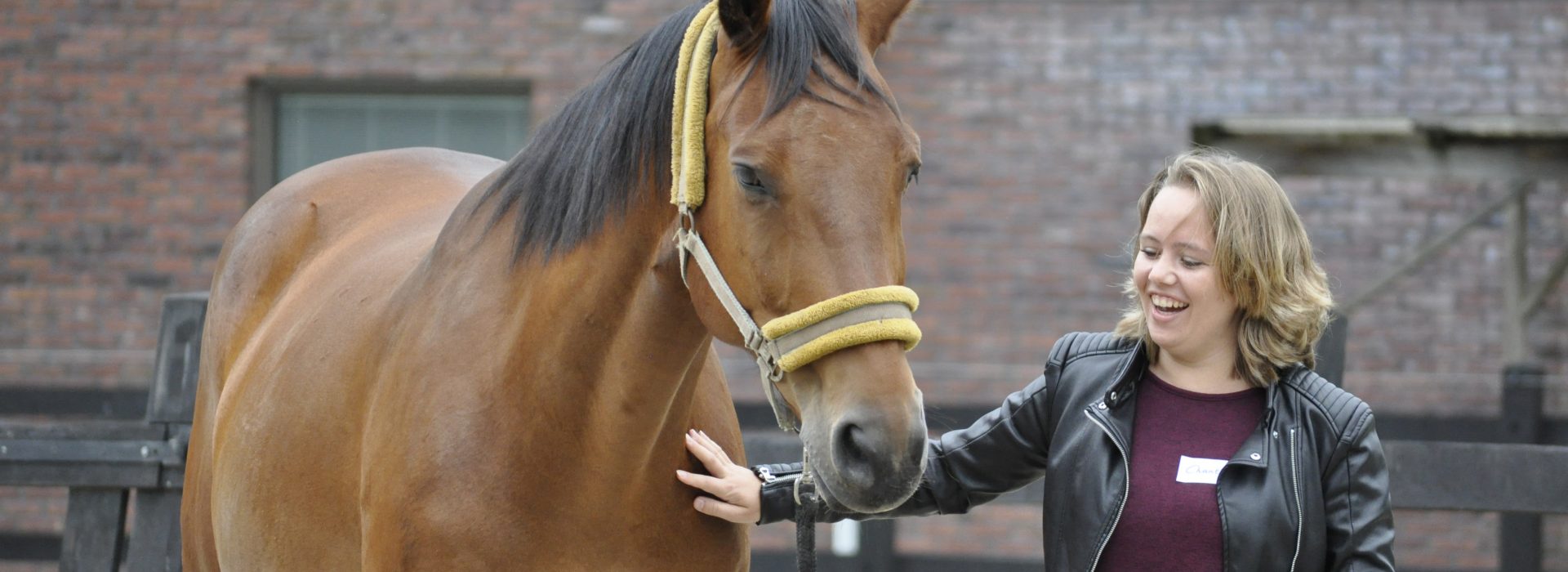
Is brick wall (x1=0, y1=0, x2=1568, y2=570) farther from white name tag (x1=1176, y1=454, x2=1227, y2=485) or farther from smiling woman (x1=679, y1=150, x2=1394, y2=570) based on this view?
white name tag (x1=1176, y1=454, x2=1227, y2=485)

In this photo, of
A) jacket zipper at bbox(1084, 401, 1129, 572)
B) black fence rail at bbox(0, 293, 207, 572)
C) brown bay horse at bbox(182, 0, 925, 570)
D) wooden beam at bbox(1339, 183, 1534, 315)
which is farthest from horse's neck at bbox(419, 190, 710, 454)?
wooden beam at bbox(1339, 183, 1534, 315)

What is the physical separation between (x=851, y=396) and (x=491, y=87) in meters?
5.92

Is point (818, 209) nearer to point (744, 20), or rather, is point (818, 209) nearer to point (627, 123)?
point (744, 20)

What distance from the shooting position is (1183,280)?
213cm

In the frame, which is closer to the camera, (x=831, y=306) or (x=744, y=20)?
(x=831, y=306)

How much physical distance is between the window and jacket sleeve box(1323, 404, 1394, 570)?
19.2ft

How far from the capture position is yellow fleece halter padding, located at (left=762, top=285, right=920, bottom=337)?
1.75 m

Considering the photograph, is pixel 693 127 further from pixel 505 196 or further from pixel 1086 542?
pixel 1086 542

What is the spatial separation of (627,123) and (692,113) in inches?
7.2

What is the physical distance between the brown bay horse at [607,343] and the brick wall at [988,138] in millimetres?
4640

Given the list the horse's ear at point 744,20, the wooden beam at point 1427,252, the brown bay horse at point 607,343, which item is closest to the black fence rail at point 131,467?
the brown bay horse at point 607,343

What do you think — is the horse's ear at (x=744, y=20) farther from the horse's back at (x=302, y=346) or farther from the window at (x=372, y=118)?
the window at (x=372, y=118)

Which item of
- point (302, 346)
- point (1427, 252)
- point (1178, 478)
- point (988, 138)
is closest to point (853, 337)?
point (1178, 478)

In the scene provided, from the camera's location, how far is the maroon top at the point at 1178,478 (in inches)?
82.3
